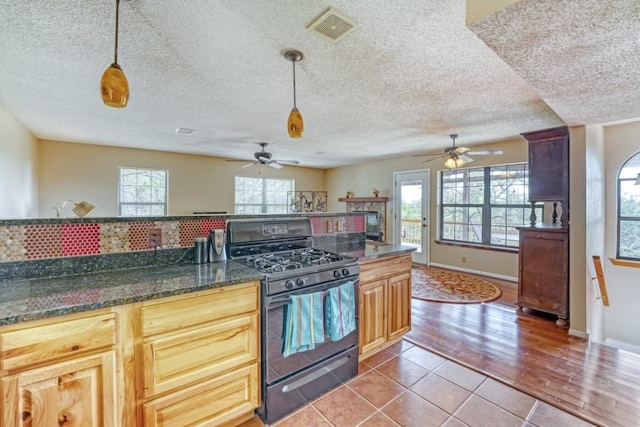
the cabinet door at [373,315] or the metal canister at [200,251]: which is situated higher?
the metal canister at [200,251]

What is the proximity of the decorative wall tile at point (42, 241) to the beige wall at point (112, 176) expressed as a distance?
3.54 meters

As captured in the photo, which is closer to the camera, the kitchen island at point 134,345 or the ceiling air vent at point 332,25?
the kitchen island at point 134,345

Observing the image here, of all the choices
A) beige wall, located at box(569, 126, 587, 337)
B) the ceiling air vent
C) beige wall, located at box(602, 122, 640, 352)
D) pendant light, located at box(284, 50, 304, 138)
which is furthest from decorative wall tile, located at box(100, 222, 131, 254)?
beige wall, located at box(602, 122, 640, 352)

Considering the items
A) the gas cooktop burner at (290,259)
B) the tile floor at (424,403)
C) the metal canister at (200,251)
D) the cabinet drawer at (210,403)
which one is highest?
the metal canister at (200,251)

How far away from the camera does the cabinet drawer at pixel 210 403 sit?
55.9 inches

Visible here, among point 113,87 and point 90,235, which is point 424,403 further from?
point 113,87

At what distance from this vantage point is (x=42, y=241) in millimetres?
1553

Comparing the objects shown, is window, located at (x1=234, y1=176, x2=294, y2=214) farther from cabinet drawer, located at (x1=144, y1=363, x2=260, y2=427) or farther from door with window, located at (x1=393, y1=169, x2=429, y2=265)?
cabinet drawer, located at (x1=144, y1=363, x2=260, y2=427)

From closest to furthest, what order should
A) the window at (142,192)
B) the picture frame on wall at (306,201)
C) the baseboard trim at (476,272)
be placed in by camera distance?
1. the baseboard trim at (476,272)
2. the window at (142,192)
3. the picture frame on wall at (306,201)

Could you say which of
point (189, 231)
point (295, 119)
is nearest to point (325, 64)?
point (295, 119)

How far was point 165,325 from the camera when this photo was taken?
1.40 meters

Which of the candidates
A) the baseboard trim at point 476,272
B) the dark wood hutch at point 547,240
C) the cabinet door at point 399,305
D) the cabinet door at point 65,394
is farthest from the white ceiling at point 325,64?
the baseboard trim at point 476,272

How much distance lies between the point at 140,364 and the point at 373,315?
164 cm

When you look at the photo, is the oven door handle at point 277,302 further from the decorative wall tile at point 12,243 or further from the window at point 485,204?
the window at point 485,204
